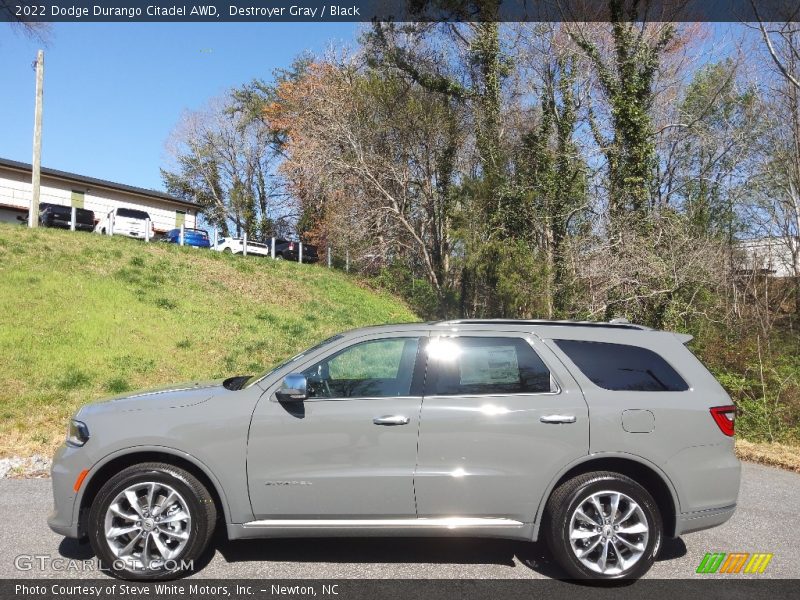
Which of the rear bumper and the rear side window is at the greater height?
the rear side window

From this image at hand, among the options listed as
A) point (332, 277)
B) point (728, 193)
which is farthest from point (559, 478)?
point (332, 277)

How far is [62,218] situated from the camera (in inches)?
1045

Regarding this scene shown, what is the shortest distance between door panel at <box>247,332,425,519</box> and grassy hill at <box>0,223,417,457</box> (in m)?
4.54

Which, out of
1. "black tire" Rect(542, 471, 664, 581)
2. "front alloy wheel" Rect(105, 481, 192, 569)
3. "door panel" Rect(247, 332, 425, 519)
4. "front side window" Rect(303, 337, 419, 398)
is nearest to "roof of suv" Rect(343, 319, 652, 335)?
"front side window" Rect(303, 337, 419, 398)

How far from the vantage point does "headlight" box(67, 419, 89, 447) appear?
154 inches

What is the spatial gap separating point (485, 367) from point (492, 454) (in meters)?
0.62

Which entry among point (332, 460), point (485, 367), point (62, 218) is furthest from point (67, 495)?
point (62, 218)

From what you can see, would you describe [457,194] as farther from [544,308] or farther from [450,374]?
[450,374]

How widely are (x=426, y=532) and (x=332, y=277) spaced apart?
75.1ft

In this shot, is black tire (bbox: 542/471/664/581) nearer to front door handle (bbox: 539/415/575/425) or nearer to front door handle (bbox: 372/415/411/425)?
front door handle (bbox: 539/415/575/425)

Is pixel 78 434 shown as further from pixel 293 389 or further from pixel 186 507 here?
pixel 293 389

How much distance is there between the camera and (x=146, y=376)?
10.7 m

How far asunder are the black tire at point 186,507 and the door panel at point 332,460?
0.33 meters

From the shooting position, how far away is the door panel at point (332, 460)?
12.6 feet
